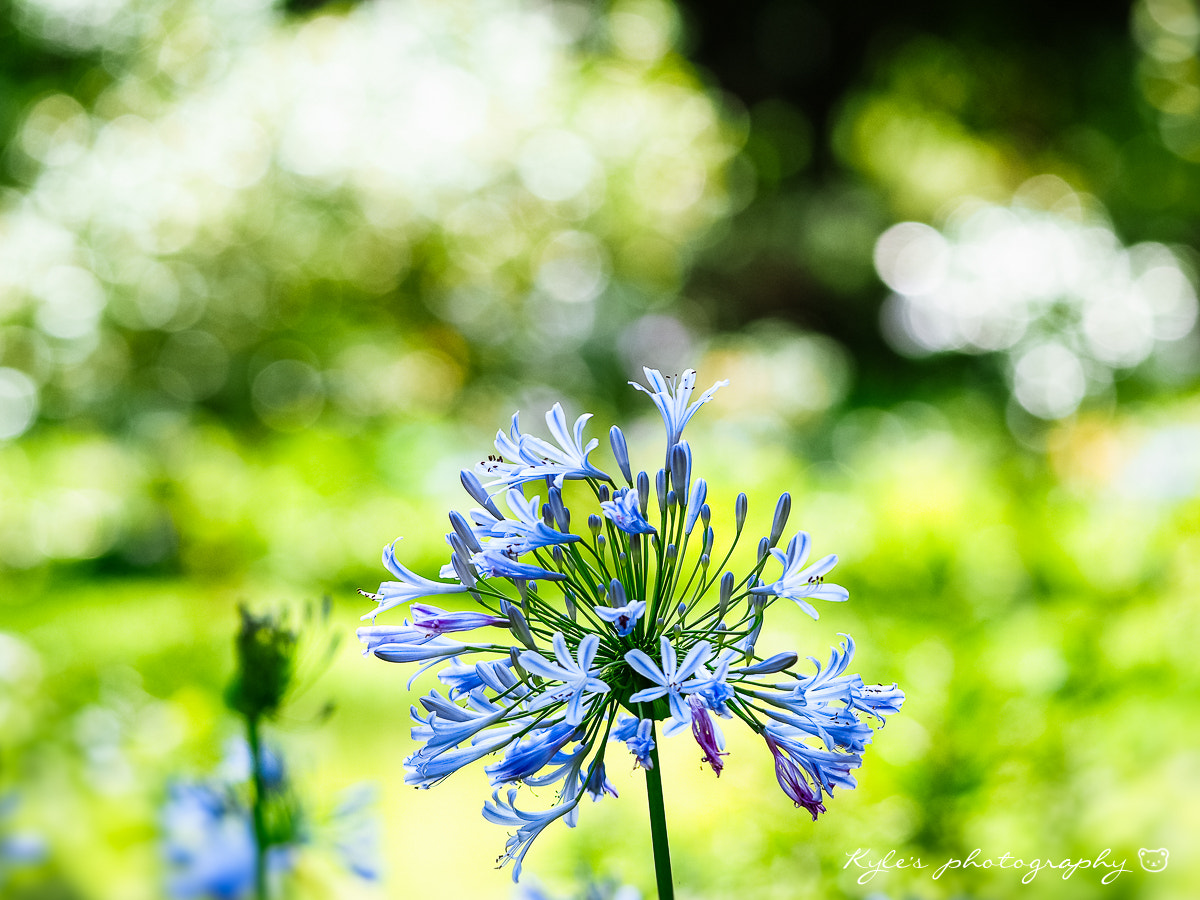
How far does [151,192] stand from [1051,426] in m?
6.54

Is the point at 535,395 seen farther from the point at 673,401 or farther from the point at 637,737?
the point at 637,737

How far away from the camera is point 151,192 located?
589 cm

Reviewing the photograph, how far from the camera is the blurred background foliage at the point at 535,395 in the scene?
2062 mm

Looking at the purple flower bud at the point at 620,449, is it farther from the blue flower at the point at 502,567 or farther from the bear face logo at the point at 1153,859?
the bear face logo at the point at 1153,859

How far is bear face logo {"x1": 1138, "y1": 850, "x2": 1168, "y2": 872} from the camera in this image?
168cm

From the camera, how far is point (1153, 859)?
5.57ft

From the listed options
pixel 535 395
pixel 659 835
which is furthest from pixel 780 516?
pixel 535 395

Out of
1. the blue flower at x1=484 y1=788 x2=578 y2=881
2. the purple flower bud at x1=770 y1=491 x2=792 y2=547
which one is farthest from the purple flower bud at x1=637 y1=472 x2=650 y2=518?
the blue flower at x1=484 y1=788 x2=578 y2=881

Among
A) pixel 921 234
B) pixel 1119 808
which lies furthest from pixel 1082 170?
pixel 1119 808

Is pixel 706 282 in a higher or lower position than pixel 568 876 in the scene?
higher

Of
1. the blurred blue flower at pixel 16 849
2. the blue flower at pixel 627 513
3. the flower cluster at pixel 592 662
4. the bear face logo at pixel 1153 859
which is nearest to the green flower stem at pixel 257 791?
the flower cluster at pixel 592 662

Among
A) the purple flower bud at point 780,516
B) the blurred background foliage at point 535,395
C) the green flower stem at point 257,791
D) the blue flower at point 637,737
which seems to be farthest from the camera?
the blurred background foliage at point 535,395

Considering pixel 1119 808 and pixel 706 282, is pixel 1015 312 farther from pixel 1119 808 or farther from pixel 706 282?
pixel 1119 808

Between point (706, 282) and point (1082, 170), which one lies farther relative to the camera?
point (706, 282)
